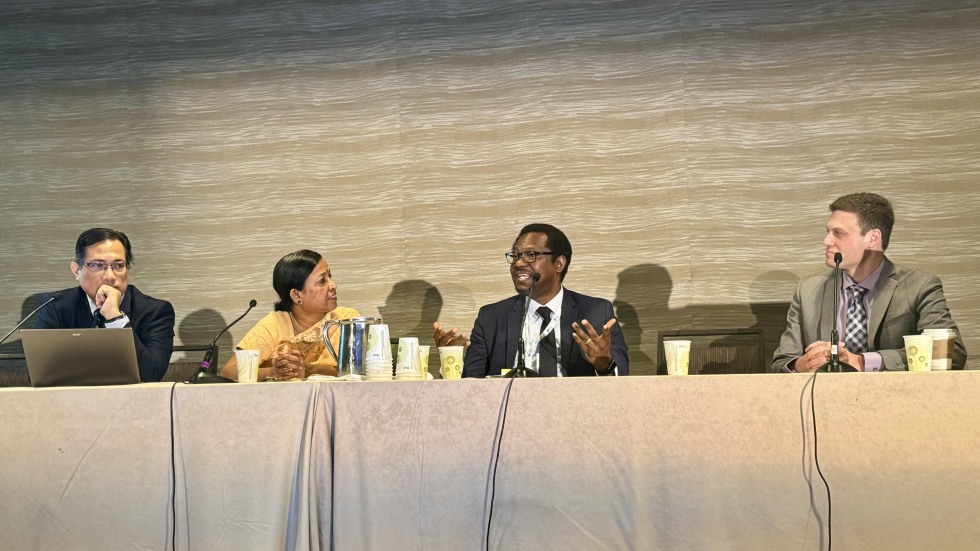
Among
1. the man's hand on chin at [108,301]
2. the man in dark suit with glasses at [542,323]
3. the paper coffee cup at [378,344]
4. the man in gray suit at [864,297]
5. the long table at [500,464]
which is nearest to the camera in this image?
the long table at [500,464]

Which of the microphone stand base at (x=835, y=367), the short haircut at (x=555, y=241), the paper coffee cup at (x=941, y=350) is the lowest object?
the microphone stand base at (x=835, y=367)

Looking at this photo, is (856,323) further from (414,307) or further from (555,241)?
(414,307)

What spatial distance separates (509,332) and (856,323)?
119cm

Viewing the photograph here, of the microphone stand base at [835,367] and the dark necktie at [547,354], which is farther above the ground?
the microphone stand base at [835,367]

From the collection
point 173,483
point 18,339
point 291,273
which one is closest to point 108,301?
point 291,273

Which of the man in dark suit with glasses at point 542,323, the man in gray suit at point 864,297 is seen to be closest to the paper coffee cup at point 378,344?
the man in dark suit with glasses at point 542,323

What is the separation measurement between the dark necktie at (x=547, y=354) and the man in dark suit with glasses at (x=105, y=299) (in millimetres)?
1356

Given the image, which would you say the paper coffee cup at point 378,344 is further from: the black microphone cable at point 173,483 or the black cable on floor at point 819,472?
the black cable on floor at point 819,472

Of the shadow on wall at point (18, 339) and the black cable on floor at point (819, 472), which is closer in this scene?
the black cable on floor at point (819, 472)

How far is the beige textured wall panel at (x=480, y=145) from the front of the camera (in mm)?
3783

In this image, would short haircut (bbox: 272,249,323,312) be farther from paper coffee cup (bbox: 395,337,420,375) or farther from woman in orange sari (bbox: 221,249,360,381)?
paper coffee cup (bbox: 395,337,420,375)

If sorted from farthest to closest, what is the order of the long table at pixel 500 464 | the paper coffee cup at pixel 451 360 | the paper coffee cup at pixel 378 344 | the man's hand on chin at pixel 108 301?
1. the man's hand on chin at pixel 108 301
2. the paper coffee cup at pixel 451 360
3. the paper coffee cup at pixel 378 344
4. the long table at pixel 500 464

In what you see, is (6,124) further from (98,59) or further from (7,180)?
(98,59)

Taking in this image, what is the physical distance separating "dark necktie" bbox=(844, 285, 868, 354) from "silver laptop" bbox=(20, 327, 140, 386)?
2.23 meters
